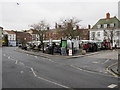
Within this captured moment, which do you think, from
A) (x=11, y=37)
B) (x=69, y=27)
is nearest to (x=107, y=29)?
(x=69, y=27)

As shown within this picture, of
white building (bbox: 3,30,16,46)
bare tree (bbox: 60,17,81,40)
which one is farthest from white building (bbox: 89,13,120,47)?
white building (bbox: 3,30,16,46)

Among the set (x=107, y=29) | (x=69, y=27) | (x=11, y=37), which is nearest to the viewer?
(x=69, y=27)

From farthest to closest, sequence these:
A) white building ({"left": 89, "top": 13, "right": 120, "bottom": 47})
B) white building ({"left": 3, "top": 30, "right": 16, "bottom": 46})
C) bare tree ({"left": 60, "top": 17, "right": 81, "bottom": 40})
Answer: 1. white building ({"left": 3, "top": 30, "right": 16, "bottom": 46})
2. white building ({"left": 89, "top": 13, "right": 120, "bottom": 47})
3. bare tree ({"left": 60, "top": 17, "right": 81, "bottom": 40})

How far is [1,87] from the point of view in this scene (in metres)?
8.16

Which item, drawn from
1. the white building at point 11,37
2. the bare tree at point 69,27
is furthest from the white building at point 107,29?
the white building at point 11,37

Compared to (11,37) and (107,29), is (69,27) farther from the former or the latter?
(11,37)

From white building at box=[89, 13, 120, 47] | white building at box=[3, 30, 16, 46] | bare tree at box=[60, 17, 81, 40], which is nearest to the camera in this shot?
bare tree at box=[60, 17, 81, 40]

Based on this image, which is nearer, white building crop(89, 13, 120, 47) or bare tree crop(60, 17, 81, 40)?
bare tree crop(60, 17, 81, 40)

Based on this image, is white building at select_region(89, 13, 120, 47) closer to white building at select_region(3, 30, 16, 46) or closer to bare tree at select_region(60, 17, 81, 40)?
bare tree at select_region(60, 17, 81, 40)

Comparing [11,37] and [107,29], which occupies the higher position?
[107,29]

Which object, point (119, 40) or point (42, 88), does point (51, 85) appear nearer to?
point (42, 88)

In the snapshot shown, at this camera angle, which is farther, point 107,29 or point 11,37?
point 11,37

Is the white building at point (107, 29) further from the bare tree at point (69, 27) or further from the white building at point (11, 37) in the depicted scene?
the white building at point (11, 37)

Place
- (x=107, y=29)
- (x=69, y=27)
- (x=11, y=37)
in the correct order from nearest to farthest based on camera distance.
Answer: (x=69, y=27), (x=107, y=29), (x=11, y=37)
